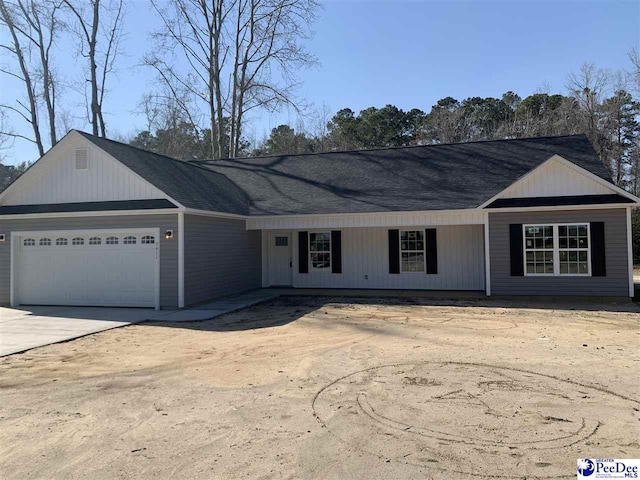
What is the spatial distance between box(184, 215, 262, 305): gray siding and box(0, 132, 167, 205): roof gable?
1525mm

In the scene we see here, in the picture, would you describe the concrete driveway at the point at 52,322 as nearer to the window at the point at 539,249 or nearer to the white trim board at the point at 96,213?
the white trim board at the point at 96,213

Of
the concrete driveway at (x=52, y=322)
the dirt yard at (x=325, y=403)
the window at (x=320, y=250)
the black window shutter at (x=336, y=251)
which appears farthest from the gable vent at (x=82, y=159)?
the black window shutter at (x=336, y=251)

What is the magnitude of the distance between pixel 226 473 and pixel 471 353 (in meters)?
4.89

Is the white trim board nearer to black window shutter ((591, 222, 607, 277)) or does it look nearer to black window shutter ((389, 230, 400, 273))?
black window shutter ((389, 230, 400, 273))

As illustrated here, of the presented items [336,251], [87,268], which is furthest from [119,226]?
[336,251]

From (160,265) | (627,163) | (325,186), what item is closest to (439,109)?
(627,163)

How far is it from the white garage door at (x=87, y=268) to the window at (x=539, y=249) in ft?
33.3

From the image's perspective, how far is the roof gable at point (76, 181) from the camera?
13.0 metres

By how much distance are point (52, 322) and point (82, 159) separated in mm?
4854

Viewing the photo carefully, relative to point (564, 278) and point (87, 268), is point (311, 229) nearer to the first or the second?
point (87, 268)

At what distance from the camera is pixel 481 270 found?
15.4 metres

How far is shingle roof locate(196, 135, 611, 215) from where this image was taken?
49.7 ft

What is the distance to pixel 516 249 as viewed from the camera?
13242 mm

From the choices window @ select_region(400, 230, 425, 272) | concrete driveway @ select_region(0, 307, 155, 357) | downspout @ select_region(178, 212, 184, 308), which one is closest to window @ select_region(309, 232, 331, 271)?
window @ select_region(400, 230, 425, 272)
